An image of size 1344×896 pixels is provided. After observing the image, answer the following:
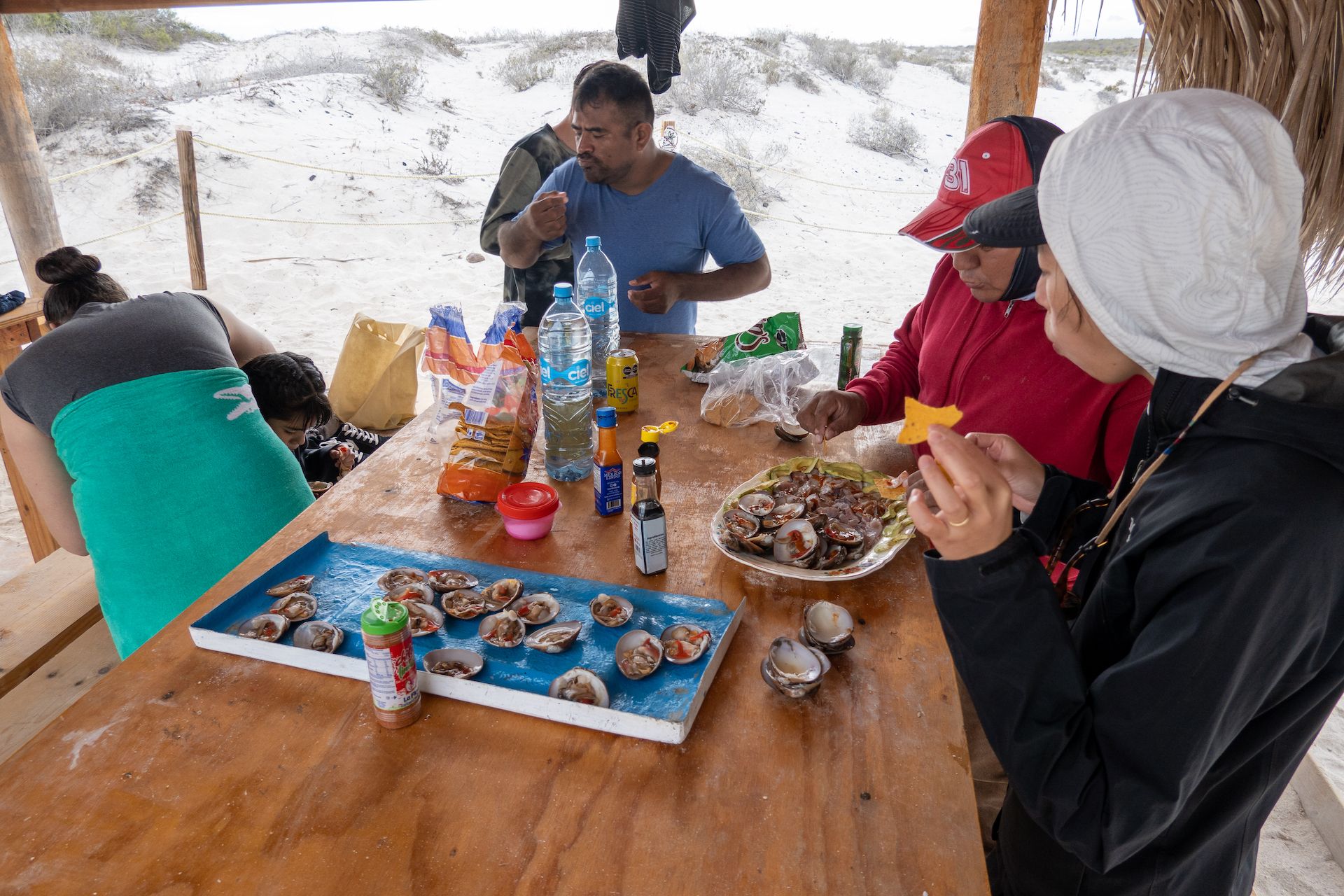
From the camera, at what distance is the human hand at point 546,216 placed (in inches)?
124

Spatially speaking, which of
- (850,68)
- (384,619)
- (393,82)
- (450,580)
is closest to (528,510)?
(450,580)

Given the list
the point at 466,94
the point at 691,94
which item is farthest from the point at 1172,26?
the point at 466,94

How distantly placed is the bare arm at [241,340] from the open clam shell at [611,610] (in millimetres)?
1960

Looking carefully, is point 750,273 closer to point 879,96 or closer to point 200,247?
point 200,247

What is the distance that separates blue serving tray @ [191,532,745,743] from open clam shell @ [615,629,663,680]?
0.01 m

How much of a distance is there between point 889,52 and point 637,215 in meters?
17.6

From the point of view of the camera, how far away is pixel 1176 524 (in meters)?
0.95

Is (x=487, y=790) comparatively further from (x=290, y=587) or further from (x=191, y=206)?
(x=191, y=206)

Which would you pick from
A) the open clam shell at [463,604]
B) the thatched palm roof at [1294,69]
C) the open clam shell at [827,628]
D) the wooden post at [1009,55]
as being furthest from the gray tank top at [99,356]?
the wooden post at [1009,55]

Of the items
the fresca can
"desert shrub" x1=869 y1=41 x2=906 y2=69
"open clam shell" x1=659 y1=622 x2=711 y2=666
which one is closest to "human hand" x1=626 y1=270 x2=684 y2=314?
the fresca can

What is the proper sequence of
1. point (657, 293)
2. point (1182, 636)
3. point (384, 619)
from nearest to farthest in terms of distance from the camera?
point (1182, 636) < point (384, 619) < point (657, 293)

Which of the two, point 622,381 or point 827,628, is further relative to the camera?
point 622,381

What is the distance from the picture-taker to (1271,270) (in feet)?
2.95

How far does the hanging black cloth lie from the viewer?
3.73 metres
